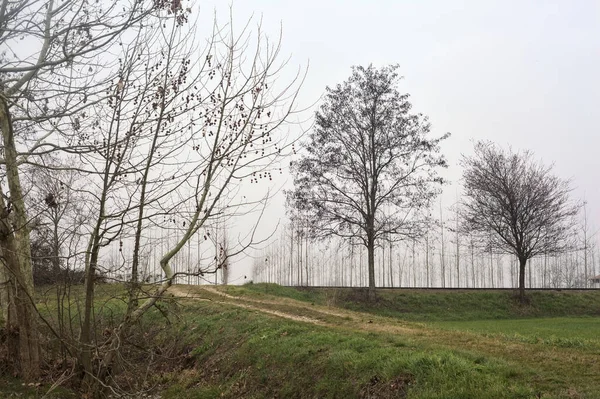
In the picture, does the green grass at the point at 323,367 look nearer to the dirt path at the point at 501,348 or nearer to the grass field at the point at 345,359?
the grass field at the point at 345,359

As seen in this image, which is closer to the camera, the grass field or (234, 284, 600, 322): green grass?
the grass field

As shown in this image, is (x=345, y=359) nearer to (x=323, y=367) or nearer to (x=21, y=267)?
(x=323, y=367)

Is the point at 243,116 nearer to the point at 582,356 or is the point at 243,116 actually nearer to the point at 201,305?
the point at 582,356

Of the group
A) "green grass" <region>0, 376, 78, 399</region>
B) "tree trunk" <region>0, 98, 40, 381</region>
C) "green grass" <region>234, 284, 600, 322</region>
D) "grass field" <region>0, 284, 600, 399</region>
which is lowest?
"green grass" <region>234, 284, 600, 322</region>

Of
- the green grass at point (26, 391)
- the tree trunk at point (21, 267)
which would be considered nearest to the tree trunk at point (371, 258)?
the tree trunk at point (21, 267)

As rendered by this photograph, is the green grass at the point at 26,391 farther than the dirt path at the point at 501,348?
Yes

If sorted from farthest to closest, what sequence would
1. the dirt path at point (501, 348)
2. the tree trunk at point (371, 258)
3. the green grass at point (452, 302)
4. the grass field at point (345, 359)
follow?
the tree trunk at point (371, 258) → the green grass at point (452, 302) → the dirt path at point (501, 348) → the grass field at point (345, 359)

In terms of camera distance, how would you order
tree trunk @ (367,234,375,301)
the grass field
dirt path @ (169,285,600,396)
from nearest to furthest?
the grass field
dirt path @ (169,285,600,396)
tree trunk @ (367,234,375,301)

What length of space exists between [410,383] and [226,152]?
416cm

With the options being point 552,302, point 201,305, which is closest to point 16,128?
point 201,305

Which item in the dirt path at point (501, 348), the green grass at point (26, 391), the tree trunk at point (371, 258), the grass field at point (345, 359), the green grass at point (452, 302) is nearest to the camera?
the grass field at point (345, 359)

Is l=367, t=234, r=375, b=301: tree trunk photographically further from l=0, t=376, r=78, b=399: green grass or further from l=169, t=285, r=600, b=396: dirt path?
l=0, t=376, r=78, b=399: green grass

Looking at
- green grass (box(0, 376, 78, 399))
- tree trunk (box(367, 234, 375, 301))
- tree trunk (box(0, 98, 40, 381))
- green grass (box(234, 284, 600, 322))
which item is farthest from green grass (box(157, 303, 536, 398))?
tree trunk (box(367, 234, 375, 301))

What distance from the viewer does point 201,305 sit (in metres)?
16.7
